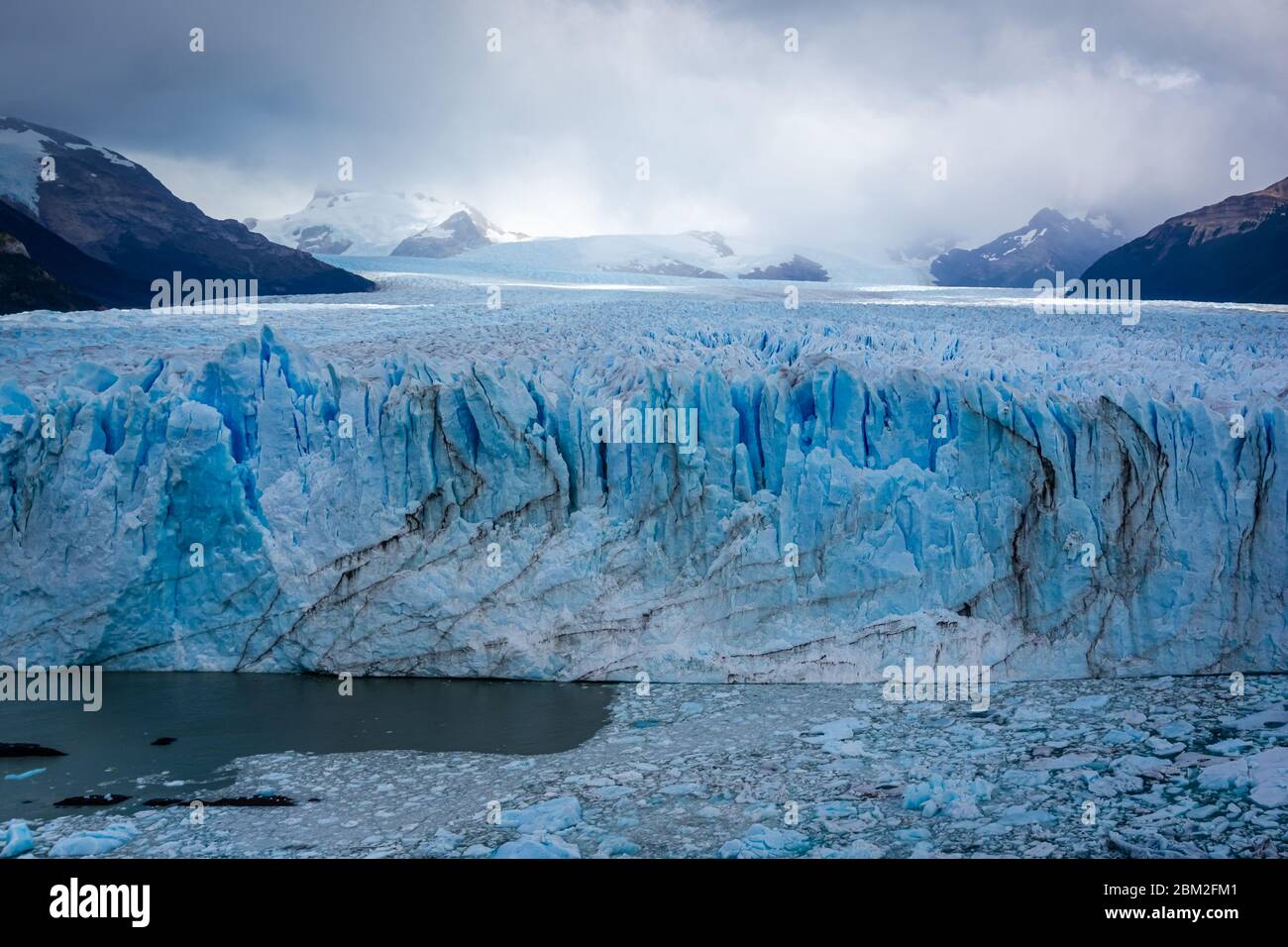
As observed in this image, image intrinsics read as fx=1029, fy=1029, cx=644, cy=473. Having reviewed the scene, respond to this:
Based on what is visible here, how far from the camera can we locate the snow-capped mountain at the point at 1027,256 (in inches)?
1022

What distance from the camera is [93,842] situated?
4750 mm

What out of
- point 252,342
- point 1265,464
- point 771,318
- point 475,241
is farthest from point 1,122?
point 475,241

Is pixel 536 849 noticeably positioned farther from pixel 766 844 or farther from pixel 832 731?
pixel 832 731

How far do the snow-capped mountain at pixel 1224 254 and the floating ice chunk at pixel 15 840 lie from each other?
1387 cm

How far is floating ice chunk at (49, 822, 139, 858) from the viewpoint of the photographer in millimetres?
4703

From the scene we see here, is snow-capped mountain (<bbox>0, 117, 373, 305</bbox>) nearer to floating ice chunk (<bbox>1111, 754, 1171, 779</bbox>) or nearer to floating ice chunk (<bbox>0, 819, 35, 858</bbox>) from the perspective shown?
floating ice chunk (<bbox>0, 819, 35, 858</bbox>)

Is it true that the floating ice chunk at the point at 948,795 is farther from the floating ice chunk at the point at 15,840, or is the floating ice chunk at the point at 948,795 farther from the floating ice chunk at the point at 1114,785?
the floating ice chunk at the point at 15,840

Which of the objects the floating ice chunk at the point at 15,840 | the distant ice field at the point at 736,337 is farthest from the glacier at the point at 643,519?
the floating ice chunk at the point at 15,840
